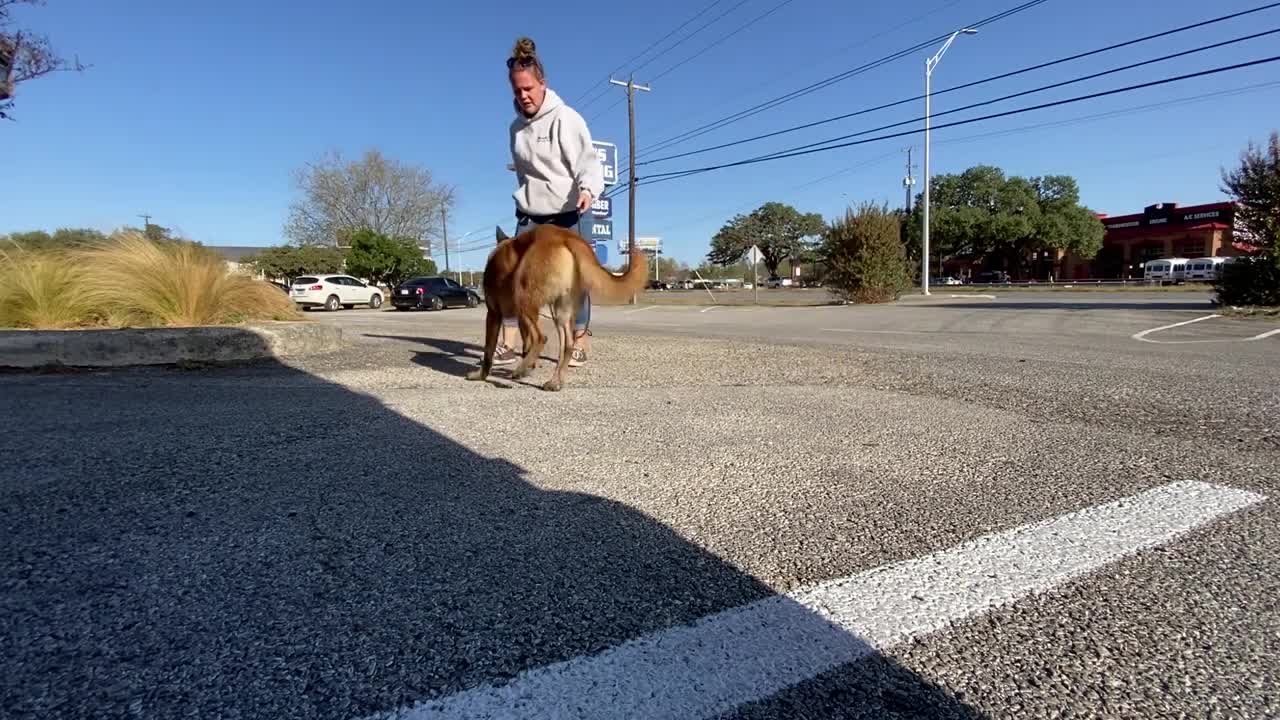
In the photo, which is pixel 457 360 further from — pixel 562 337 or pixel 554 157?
pixel 554 157

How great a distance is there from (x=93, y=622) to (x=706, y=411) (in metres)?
2.77

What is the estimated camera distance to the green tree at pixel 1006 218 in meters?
56.2

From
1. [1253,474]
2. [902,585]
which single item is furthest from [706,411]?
[1253,474]

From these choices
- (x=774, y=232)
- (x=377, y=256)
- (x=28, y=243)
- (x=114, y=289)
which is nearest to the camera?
(x=114, y=289)

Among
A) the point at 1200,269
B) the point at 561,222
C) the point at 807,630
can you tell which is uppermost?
the point at 1200,269

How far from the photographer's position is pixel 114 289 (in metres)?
6.48

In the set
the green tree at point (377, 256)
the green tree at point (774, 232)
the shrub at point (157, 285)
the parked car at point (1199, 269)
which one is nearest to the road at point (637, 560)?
the shrub at point (157, 285)

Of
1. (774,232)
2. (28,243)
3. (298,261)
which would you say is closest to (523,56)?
(28,243)

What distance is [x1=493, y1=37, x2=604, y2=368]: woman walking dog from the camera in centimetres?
486

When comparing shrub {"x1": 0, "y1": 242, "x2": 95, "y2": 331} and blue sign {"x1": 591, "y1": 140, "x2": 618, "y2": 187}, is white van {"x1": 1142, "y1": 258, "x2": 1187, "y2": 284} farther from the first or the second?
shrub {"x1": 0, "y1": 242, "x2": 95, "y2": 331}

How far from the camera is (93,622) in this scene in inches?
53.2

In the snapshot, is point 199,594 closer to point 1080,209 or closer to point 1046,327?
point 1046,327

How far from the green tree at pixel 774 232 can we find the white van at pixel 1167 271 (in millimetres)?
43267

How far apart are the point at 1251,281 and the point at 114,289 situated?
20856mm
